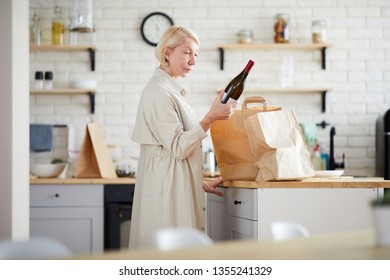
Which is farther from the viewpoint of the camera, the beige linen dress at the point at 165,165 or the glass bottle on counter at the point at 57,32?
the glass bottle on counter at the point at 57,32

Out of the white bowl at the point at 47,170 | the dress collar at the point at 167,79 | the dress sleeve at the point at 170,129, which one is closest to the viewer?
the dress sleeve at the point at 170,129

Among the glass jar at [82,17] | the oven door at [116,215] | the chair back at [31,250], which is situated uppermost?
the glass jar at [82,17]

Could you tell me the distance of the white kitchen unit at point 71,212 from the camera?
146 inches

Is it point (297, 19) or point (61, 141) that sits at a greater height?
point (297, 19)

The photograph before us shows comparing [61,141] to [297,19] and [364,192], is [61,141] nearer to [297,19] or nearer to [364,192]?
[297,19]

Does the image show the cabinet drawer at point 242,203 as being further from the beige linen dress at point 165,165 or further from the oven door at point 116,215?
the oven door at point 116,215

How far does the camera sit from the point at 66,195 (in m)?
3.74

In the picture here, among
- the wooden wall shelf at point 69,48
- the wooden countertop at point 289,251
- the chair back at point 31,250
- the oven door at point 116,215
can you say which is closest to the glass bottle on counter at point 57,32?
the wooden wall shelf at point 69,48

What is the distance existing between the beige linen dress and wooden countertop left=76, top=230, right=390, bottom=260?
81cm

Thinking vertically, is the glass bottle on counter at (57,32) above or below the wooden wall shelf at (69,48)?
above

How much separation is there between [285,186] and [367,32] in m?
2.16

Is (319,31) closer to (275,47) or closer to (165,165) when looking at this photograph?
(275,47)
